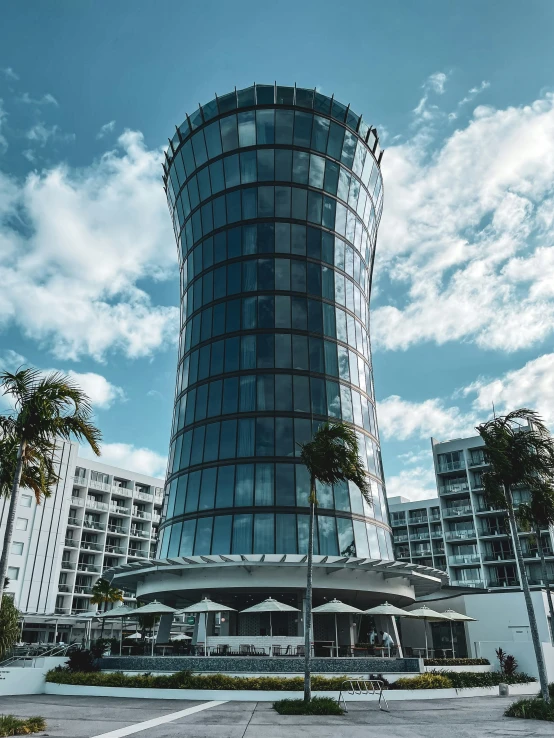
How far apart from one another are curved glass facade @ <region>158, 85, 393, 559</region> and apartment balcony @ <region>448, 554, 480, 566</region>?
33369 mm

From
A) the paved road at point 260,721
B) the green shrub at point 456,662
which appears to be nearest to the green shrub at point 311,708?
the paved road at point 260,721

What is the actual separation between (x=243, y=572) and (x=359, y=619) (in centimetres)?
1189

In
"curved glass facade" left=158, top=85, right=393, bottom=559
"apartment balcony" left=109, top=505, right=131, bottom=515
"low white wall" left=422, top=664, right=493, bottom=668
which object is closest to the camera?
"low white wall" left=422, top=664, right=493, bottom=668

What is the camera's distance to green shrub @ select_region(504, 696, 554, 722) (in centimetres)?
1966

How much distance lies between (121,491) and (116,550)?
8257 millimetres

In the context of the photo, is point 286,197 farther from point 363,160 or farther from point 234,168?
point 363,160


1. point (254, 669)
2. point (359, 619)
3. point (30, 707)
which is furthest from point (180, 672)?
point (359, 619)

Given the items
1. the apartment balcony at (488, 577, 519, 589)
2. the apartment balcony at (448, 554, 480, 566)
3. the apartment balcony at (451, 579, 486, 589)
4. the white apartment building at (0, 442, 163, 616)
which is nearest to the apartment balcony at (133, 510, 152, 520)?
the white apartment building at (0, 442, 163, 616)

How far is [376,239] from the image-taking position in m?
61.0

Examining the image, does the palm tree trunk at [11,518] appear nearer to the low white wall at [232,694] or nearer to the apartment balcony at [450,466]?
the low white wall at [232,694]

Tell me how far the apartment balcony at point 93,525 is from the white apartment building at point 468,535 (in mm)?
40629

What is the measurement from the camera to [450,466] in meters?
80.6

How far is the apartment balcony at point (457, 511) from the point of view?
76438mm

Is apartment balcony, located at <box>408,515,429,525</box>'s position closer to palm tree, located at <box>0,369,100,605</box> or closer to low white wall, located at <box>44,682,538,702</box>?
low white wall, located at <box>44,682,538,702</box>
